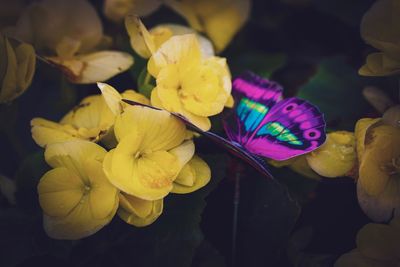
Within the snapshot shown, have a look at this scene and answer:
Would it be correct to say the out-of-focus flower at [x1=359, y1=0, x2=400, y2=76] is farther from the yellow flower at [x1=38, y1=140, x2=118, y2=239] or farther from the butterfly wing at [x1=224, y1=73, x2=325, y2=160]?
the yellow flower at [x1=38, y1=140, x2=118, y2=239]

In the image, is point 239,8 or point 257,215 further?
point 239,8

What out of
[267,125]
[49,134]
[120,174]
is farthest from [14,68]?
[267,125]

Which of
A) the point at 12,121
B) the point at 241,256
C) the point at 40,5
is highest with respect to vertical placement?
the point at 40,5

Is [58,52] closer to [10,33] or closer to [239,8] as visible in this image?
[10,33]

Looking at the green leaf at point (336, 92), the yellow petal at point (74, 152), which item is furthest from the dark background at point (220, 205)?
the yellow petal at point (74, 152)

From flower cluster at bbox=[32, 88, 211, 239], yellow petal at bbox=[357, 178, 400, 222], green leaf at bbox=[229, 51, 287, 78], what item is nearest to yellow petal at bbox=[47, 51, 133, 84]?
flower cluster at bbox=[32, 88, 211, 239]

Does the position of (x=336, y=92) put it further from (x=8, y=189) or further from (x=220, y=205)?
(x=8, y=189)

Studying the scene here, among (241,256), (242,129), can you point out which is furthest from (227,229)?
(242,129)
